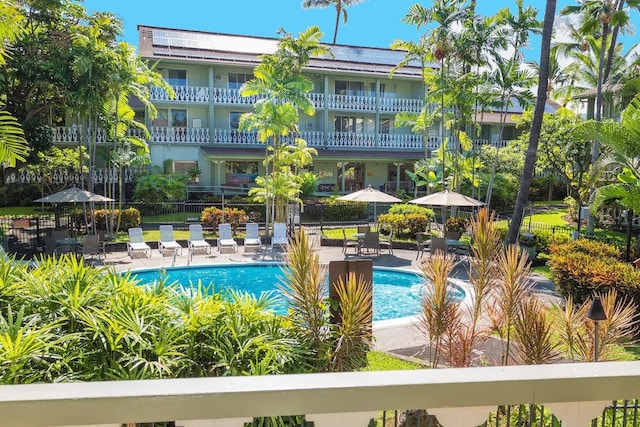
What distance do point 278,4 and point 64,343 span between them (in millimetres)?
35825

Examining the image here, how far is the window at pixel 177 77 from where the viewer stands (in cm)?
2881

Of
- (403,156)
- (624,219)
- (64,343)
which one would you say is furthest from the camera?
(403,156)

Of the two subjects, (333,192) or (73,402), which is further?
(333,192)

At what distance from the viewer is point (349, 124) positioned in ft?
109

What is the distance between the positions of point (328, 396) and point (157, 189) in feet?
80.4

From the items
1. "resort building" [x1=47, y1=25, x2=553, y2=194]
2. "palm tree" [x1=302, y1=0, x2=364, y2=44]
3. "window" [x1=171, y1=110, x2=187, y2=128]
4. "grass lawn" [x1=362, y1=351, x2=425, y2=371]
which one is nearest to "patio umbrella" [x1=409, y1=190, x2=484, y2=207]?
"grass lawn" [x1=362, y1=351, x2=425, y2=371]

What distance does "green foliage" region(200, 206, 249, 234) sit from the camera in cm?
2039

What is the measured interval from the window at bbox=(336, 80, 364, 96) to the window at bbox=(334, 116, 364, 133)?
172cm

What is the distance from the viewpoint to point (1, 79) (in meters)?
16.6

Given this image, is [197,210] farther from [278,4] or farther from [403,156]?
[278,4]

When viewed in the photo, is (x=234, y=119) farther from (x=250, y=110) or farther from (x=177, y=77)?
(x=177, y=77)

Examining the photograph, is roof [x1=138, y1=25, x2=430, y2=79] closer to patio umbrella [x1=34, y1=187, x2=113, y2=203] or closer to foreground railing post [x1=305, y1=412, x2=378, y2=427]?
patio umbrella [x1=34, y1=187, x2=113, y2=203]

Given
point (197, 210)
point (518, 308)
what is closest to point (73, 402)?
point (518, 308)

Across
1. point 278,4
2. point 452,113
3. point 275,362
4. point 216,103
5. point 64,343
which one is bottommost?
point 275,362
